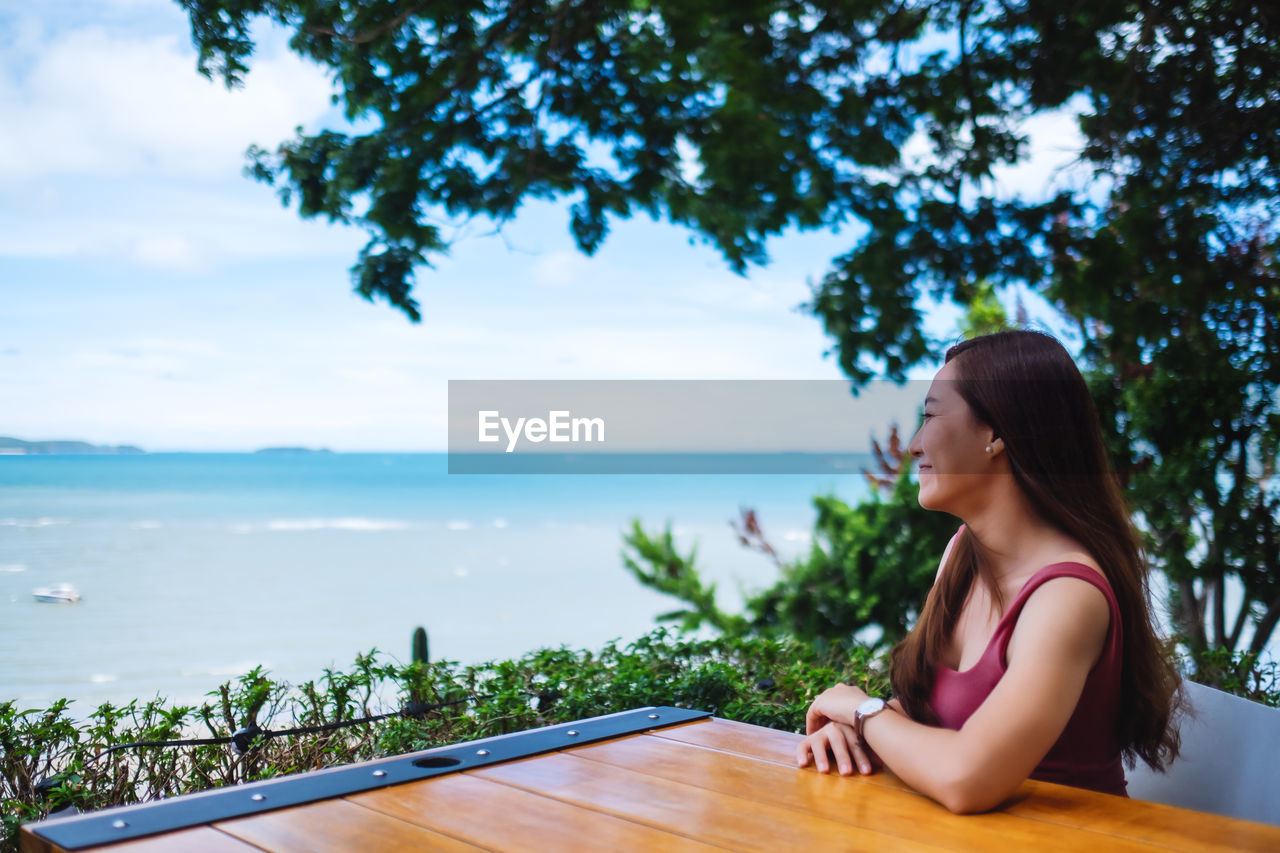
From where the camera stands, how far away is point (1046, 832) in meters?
1.15

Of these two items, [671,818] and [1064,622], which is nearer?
[671,818]

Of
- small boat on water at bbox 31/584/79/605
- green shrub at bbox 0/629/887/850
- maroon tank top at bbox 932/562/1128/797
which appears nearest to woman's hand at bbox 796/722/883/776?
maroon tank top at bbox 932/562/1128/797

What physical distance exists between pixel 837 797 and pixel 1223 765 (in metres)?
0.87

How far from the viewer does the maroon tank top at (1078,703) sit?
4.77 feet

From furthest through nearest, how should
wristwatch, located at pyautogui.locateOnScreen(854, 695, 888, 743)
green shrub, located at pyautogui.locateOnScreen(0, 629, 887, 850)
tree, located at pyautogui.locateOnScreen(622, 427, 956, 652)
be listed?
tree, located at pyautogui.locateOnScreen(622, 427, 956, 652)
green shrub, located at pyautogui.locateOnScreen(0, 629, 887, 850)
wristwatch, located at pyautogui.locateOnScreen(854, 695, 888, 743)

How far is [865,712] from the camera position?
1463 mm

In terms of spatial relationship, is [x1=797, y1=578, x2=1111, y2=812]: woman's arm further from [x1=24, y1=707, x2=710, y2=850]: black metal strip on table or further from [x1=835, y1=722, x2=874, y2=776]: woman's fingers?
[x1=24, y1=707, x2=710, y2=850]: black metal strip on table

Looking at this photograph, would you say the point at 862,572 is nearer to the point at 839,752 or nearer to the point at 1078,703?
the point at 1078,703

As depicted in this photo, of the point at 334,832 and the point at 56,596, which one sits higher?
the point at 334,832

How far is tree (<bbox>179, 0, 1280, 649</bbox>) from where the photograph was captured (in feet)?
14.4

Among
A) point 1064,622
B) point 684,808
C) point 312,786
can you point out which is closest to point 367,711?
point 312,786

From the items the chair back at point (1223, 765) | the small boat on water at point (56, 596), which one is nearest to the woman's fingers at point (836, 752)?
the chair back at point (1223, 765)

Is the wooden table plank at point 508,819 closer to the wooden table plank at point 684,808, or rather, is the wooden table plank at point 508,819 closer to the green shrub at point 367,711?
the wooden table plank at point 684,808

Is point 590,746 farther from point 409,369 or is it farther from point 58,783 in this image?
point 409,369
